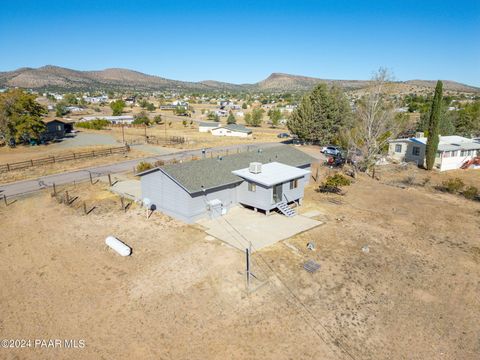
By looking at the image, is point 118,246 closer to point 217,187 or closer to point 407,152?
point 217,187

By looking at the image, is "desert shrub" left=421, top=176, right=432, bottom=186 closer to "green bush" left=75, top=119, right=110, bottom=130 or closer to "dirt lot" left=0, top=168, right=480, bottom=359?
"dirt lot" left=0, top=168, right=480, bottom=359

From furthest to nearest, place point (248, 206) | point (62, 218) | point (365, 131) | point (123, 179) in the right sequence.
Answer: point (365, 131) → point (123, 179) → point (248, 206) → point (62, 218)

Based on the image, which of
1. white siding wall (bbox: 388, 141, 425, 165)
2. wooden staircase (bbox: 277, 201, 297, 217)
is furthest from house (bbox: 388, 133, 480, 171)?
wooden staircase (bbox: 277, 201, 297, 217)

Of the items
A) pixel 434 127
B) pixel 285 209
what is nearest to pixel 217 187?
pixel 285 209

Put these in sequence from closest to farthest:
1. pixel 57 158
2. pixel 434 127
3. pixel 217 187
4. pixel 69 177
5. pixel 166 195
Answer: pixel 217 187, pixel 166 195, pixel 69 177, pixel 434 127, pixel 57 158

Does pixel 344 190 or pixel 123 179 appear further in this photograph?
pixel 123 179

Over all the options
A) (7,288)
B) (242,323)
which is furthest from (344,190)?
(7,288)

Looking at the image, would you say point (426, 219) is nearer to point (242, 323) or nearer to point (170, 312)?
point (242, 323)
